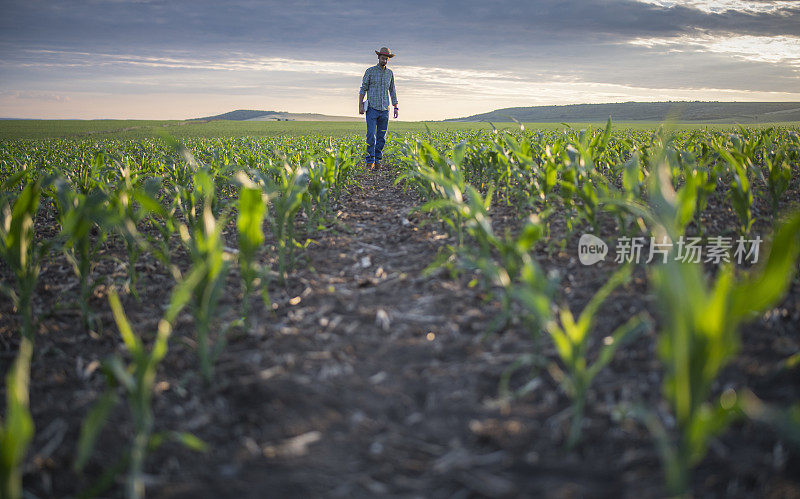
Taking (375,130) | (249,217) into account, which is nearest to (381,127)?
(375,130)

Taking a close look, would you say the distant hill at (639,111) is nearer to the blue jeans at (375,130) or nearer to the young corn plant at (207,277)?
the blue jeans at (375,130)

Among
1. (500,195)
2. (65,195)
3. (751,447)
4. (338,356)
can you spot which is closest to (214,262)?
(338,356)

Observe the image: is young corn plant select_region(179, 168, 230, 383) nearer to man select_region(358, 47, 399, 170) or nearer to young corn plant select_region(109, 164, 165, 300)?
young corn plant select_region(109, 164, 165, 300)

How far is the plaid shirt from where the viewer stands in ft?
29.7

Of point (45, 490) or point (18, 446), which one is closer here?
point (18, 446)

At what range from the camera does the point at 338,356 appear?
7.57 feet

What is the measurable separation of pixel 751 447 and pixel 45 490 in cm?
237

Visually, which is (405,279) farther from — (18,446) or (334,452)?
(18,446)

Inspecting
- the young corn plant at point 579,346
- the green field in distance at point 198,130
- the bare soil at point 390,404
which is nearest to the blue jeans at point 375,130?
the green field in distance at point 198,130

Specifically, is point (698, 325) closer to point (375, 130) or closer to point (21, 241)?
point (21, 241)

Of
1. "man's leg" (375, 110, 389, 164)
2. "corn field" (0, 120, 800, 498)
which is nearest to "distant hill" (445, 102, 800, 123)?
"man's leg" (375, 110, 389, 164)

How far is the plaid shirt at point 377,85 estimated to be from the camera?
9.06 meters

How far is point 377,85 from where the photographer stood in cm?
913

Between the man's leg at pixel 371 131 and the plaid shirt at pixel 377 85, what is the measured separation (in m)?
0.13
